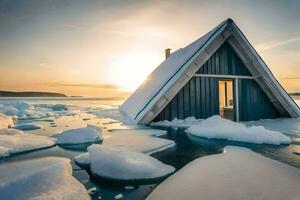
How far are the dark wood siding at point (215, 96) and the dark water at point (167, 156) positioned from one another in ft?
10.3

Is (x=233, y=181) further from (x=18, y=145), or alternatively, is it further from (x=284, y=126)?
(x=284, y=126)

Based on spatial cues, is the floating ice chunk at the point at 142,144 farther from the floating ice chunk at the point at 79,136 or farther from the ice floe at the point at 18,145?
the ice floe at the point at 18,145

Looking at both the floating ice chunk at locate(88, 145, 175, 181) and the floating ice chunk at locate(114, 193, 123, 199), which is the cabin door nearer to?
the floating ice chunk at locate(88, 145, 175, 181)

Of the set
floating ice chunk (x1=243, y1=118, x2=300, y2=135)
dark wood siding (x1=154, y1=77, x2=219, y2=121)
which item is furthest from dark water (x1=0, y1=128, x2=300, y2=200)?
dark wood siding (x1=154, y1=77, x2=219, y2=121)

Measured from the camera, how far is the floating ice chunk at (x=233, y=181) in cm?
207

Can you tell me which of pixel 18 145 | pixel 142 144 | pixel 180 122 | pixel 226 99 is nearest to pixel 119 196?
pixel 142 144

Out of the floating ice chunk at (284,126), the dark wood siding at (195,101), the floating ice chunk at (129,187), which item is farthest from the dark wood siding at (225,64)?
the floating ice chunk at (129,187)

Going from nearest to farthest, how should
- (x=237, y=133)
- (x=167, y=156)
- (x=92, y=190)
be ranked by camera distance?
(x=92, y=190) → (x=167, y=156) → (x=237, y=133)

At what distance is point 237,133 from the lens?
5.24 meters

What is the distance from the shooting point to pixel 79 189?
7.49 ft

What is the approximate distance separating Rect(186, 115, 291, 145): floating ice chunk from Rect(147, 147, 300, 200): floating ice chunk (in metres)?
1.68

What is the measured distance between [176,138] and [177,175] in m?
2.71

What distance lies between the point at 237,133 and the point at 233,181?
3.09 meters

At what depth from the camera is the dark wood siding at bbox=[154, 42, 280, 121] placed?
27.2ft
